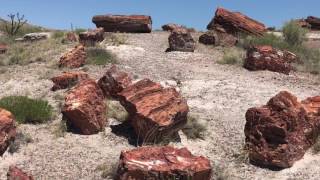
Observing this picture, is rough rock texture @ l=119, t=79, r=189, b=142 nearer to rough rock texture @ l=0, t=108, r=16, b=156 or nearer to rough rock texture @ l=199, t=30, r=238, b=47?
rough rock texture @ l=0, t=108, r=16, b=156

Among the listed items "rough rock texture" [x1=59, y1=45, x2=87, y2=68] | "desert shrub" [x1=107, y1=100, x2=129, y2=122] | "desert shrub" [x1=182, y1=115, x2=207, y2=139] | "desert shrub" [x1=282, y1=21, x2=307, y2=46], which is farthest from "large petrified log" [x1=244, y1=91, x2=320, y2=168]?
"desert shrub" [x1=282, y1=21, x2=307, y2=46]

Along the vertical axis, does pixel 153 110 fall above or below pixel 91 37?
below

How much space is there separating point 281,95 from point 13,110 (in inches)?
244

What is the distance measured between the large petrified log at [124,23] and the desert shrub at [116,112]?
12929 mm

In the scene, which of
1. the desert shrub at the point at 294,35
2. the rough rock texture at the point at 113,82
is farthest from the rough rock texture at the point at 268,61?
the rough rock texture at the point at 113,82

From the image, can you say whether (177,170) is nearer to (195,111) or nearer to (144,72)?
(195,111)

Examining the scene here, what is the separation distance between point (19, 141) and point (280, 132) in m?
5.44

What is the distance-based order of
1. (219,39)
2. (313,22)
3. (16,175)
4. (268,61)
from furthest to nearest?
1. (313,22)
2. (219,39)
3. (268,61)
4. (16,175)

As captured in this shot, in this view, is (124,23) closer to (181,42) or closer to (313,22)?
(181,42)

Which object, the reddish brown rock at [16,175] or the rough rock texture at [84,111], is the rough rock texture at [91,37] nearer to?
the rough rock texture at [84,111]

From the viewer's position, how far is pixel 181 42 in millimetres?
22859

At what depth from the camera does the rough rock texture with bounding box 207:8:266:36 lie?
2633cm

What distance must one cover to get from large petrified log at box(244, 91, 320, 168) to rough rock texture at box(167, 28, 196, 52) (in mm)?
10649

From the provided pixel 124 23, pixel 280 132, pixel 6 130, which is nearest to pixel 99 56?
pixel 124 23
